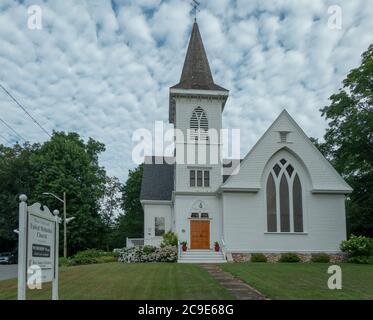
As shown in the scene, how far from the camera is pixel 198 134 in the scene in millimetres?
31938

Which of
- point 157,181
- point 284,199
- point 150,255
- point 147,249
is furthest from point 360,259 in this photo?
point 157,181

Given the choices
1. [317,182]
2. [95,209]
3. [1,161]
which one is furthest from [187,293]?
[1,161]

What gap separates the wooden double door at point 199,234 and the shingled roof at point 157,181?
22.1ft

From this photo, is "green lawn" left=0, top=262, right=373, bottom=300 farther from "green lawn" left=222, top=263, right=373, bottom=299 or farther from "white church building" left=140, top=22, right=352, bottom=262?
"white church building" left=140, top=22, right=352, bottom=262

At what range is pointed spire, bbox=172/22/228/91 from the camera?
3253 centimetres

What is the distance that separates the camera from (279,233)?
2764 cm

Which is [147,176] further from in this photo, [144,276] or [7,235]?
[144,276]

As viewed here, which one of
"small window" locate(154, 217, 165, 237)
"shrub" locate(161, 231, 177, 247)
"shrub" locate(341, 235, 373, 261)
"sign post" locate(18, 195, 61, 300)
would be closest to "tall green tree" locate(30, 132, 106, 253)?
"small window" locate(154, 217, 165, 237)

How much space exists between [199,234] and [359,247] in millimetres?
10058

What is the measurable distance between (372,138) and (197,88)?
12.4 meters

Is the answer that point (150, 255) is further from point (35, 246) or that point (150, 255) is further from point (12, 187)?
point (12, 187)

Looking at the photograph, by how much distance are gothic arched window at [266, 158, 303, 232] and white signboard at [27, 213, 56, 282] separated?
786 inches

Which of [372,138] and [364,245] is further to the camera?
[372,138]
